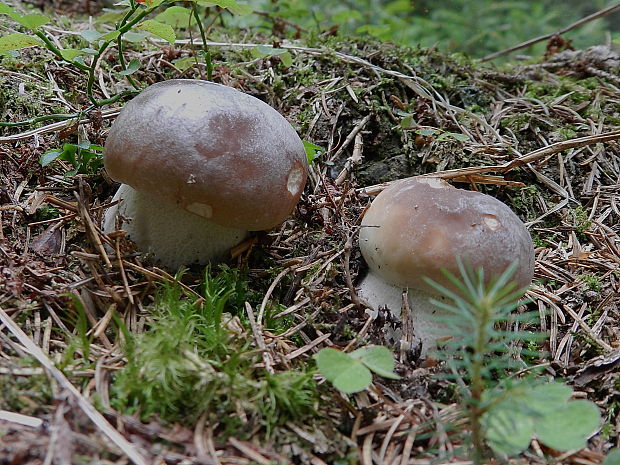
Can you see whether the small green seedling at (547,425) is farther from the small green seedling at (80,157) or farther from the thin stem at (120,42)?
the thin stem at (120,42)

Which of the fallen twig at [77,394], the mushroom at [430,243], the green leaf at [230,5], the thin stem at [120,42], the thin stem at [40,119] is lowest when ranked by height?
the fallen twig at [77,394]

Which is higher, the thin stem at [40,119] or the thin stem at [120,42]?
the thin stem at [120,42]

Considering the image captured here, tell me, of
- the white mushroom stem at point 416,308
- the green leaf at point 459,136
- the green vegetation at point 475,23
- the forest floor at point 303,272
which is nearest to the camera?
the forest floor at point 303,272

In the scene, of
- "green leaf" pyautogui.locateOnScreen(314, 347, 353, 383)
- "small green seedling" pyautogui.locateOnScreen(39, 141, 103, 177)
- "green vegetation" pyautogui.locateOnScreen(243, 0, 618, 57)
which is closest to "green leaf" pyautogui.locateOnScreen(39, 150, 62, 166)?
"small green seedling" pyautogui.locateOnScreen(39, 141, 103, 177)

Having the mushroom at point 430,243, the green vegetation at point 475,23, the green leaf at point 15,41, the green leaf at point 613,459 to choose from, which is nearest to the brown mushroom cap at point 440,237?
the mushroom at point 430,243

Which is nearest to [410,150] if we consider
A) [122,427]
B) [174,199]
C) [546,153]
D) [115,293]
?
[546,153]

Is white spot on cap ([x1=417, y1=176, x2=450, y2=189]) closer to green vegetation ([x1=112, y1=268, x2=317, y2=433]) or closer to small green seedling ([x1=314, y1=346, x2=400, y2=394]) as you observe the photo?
small green seedling ([x1=314, y1=346, x2=400, y2=394])
